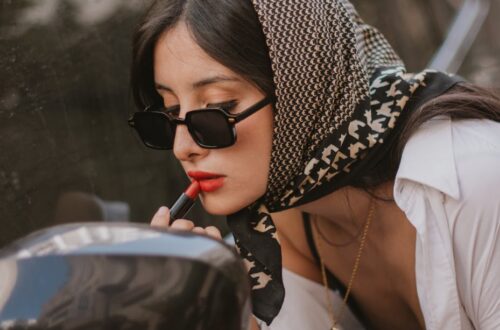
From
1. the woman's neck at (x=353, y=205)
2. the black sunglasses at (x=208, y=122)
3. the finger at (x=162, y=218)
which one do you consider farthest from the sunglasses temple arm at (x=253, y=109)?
the woman's neck at (x=353, y=205)

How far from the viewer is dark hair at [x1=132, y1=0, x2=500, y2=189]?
1.77m

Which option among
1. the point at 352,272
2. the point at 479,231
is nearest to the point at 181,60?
the point at 479,231

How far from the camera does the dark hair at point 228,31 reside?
5.79ft

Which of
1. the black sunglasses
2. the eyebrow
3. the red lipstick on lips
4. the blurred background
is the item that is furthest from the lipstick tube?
the blurred background

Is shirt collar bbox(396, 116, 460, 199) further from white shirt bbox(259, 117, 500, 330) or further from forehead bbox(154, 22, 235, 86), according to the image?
forehead bbox(154, 22, 235, 86)

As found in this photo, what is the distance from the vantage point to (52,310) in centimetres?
85

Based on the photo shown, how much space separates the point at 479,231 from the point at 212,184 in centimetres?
64

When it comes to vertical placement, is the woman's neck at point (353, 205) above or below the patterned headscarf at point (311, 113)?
below

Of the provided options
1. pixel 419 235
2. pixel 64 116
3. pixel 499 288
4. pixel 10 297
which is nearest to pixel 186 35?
pixel 64 116

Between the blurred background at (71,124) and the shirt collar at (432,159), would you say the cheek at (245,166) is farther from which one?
the blurred background at (71,124)

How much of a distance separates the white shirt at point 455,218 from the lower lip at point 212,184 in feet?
1.46

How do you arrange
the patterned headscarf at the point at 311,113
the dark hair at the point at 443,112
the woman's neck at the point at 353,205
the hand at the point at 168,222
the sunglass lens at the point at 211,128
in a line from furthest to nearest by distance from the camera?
the woman's neck at the point at 353,205 → the dark hair at the point at 443,112 → the patterned headscarf at the point at 311,113 → the sunglass lens at the point at 211,128 → the hand at the point at 168,222

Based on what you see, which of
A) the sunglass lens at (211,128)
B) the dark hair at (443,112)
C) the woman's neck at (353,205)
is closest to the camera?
the sunglass lens at (211,128)

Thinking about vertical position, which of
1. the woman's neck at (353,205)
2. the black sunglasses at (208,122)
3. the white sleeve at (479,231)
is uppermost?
the black sunglasses at (208,122)
